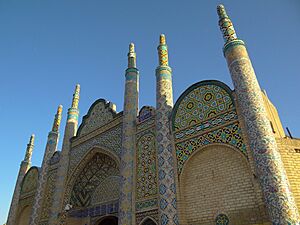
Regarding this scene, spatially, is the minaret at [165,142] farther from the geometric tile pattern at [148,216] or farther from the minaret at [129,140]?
the minaret at [129,140]

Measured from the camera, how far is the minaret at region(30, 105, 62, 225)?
1232 cm

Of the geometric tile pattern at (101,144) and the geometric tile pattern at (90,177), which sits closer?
the geometric tile pattern at (101,144)

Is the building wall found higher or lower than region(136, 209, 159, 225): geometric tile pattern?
higher

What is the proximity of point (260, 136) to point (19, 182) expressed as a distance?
14733mm

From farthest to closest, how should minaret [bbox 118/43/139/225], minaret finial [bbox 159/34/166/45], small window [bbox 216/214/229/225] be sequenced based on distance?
minaret finial [bbox 159/34/166/45] → minaret [bbox 118/43/139/225] → small window [bbox 216/214/229/225]

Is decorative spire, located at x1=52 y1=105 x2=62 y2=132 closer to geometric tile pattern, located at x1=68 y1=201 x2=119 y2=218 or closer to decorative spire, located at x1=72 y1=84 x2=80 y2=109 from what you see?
decorative spire, located at x1=72 y1=84 x2=80 y2=109

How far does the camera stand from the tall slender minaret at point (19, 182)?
1440 centimetres

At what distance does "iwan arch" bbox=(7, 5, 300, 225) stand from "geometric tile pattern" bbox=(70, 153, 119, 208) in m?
0.04

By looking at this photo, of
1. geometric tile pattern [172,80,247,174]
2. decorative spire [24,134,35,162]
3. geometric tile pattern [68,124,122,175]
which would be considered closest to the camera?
geometric tile pattern [172,80,247,174]

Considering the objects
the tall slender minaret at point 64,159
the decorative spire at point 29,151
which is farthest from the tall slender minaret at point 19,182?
the tall slender minaret at point 64,159

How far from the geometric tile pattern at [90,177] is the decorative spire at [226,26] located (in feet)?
22.9

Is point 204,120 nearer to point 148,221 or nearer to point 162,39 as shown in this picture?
point 148,221

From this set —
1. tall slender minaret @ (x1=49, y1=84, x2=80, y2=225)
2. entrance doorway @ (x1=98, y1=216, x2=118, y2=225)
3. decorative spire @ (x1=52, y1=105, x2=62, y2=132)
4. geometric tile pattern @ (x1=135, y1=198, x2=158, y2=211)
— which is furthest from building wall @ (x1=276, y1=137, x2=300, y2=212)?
decorative spire @ (x1=52, y1=105, x2=62, y2=132)

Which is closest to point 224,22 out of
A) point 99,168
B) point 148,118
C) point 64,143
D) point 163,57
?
point 163,57
